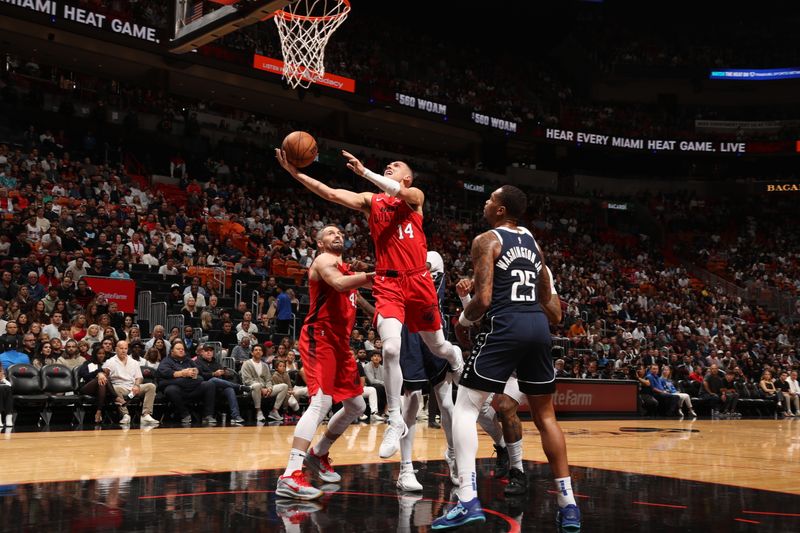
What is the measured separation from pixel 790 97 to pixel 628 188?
890 cm

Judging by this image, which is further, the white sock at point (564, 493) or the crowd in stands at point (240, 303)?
the crowd in stands at point (240, 303)

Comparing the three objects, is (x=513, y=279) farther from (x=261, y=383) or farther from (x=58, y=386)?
(x=261, y=383)

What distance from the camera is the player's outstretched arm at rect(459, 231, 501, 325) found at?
4.48 metres

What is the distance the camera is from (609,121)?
36.1m

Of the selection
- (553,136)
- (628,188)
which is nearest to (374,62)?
(553,136)

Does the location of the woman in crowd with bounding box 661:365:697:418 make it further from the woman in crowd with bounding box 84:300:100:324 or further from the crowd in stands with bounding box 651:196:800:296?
the crowd in stands with bounding box 651:196:800:296

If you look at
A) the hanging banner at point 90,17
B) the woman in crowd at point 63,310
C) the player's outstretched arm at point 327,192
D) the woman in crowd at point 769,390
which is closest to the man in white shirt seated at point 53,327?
the woman in crowd at point 63,310

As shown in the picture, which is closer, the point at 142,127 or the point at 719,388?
the point at 719,388

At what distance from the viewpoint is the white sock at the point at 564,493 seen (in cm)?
432

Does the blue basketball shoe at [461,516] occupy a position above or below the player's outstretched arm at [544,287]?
below

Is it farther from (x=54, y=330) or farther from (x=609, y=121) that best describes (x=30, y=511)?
(x=609, y=121)

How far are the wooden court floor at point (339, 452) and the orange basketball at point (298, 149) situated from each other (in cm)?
266

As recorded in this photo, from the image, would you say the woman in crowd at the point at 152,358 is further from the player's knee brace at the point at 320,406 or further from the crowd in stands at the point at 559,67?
the crowd in stands at the point at 559,67

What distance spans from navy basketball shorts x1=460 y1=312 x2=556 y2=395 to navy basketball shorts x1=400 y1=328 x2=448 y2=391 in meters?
1.44
